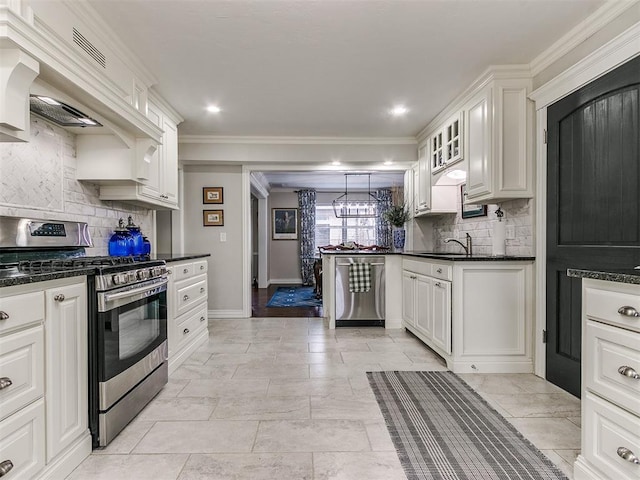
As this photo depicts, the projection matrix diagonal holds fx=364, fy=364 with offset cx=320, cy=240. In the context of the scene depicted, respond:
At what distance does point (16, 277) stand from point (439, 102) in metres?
3.50

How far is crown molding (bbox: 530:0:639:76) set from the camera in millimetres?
2033

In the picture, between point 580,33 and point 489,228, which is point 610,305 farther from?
point 489,228

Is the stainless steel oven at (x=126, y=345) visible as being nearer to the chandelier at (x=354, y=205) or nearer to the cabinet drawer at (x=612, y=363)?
the cabinet drawer at (x=612, y=363)

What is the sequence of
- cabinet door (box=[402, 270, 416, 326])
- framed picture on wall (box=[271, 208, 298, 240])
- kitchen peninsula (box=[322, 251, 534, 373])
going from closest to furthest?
kitchen peninsula (box=[322, 251, 534, 373]) < cabinet door (box=[402, 270, 416, 326]) < framed picture on wall (box=[271, 208, 298, 240])

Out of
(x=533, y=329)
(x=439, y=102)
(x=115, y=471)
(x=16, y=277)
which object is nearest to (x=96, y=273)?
(x=16, y=277)

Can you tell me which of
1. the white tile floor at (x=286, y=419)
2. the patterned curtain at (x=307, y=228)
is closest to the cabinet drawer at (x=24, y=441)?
the white tile floor at (x=286, y=419)

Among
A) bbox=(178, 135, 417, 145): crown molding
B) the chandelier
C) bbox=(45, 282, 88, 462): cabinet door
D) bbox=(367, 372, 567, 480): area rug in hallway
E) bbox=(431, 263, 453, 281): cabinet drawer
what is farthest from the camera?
the chandelier

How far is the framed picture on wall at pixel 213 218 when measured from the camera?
4996 mm

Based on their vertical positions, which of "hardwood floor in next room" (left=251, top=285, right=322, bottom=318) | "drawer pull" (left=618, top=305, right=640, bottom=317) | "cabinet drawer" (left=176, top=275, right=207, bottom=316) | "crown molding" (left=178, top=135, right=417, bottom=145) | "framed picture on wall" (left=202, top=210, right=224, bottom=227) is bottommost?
"hardwood floor in next room" (left=251, top=285, right=322, bottom=318)

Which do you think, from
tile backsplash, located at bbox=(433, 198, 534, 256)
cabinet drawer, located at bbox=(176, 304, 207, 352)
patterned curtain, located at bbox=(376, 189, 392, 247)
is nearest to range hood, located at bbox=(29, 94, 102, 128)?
cabinet drawer, located at bbox=(176, 304, 207, 352)

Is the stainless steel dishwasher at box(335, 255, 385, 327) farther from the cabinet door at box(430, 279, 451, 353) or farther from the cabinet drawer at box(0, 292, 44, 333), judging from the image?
the cabinet drawer at box(0, 292, 44, 333)

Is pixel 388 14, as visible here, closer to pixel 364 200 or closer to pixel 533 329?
pixel 533 329

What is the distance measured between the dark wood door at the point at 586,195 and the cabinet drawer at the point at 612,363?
795mm

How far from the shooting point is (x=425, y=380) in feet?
8.70
